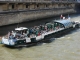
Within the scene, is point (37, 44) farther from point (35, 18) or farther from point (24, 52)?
point (35, 18)

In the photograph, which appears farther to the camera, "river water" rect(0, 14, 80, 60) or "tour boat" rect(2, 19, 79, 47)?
"tour boat" rect(2, 19, 79, 47)

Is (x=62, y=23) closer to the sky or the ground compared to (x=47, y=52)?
closer to the sky

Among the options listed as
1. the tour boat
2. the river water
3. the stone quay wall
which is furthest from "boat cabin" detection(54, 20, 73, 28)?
the stone quay wall

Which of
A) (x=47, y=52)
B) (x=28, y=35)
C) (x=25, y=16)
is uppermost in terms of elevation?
(x=28, y=35)

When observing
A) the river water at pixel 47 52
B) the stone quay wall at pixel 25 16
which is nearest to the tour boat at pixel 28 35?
the river water at pixel 47 52

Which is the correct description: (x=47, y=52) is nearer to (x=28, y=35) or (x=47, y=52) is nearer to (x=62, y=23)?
(x=28, y=35)

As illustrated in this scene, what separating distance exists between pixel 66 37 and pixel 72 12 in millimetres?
45750

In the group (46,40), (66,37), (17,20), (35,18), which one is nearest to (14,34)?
(46,40)

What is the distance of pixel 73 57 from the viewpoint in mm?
24250

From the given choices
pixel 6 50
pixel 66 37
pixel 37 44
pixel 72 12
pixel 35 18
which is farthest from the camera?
pixel 72 12

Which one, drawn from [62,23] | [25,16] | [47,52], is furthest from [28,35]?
[25,16]

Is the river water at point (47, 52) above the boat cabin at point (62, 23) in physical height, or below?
below

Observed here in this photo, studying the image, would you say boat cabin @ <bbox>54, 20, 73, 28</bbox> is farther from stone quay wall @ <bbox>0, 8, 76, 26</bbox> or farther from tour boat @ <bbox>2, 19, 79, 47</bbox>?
stone quay wall @ <bbox>0, 8, 76, 26</bbox>

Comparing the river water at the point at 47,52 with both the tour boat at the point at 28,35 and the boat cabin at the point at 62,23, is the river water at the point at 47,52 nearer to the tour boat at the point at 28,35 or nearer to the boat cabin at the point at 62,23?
the tour boat at the point at 28,35
